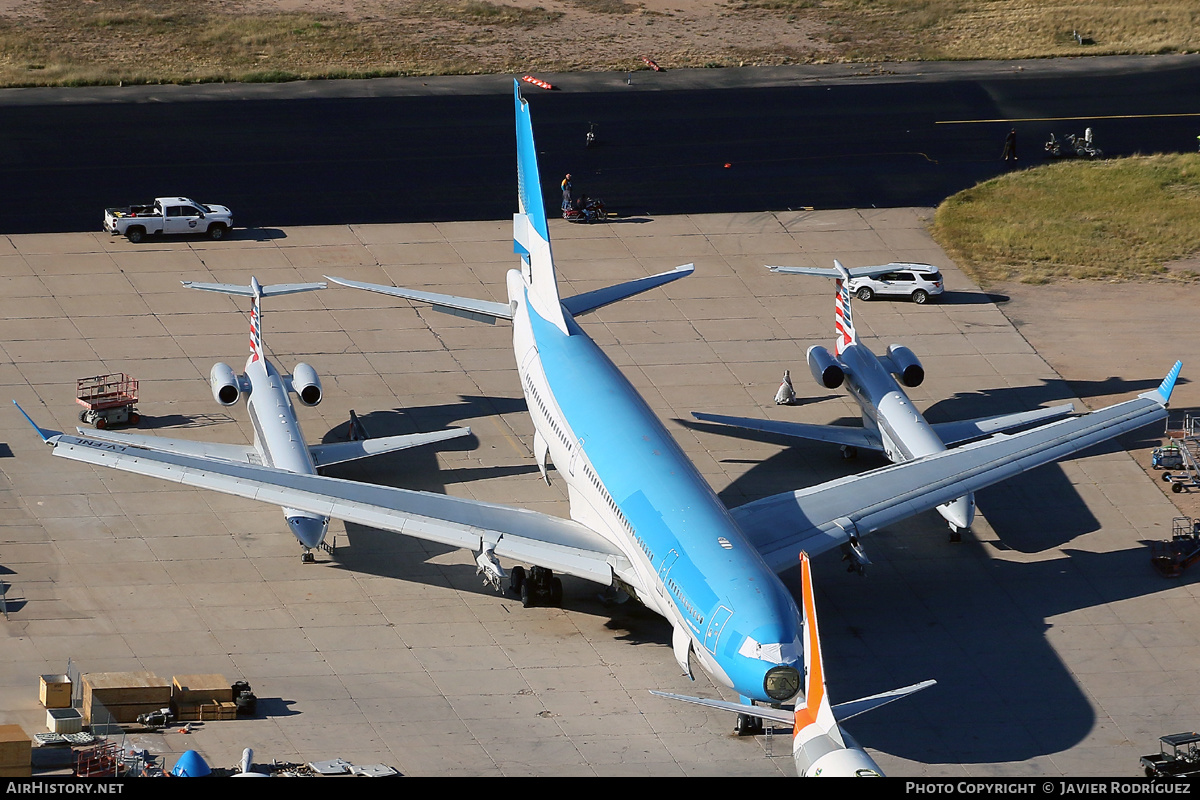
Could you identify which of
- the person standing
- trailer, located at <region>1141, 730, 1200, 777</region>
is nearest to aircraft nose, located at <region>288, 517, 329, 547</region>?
trailer, located at <region>1141, 730, 1200, 777</region>

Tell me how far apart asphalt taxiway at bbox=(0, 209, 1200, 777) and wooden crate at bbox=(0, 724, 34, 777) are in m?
3.75

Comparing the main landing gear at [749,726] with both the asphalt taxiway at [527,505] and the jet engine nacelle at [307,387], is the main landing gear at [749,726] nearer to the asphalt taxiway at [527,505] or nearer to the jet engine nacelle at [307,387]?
the asphalt taxiway at [527,505]

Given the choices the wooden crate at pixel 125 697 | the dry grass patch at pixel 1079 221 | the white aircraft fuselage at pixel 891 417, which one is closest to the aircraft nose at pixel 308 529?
the wooden crate at pixel 125 697

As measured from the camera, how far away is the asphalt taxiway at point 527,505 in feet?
149

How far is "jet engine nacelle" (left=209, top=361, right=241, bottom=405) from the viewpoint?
59.3 m

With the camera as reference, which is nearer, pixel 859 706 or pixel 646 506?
pixel 859 706

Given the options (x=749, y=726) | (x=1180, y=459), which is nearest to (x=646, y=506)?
(x=749, y=726)

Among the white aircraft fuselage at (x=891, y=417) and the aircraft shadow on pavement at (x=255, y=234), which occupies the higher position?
the aircraft shadow on pavement at (x=255, y=234)

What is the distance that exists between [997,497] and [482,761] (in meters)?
24.6

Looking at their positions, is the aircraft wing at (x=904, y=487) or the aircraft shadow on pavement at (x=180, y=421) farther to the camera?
the aircraft shadow on pavement at (x=180, y=421)

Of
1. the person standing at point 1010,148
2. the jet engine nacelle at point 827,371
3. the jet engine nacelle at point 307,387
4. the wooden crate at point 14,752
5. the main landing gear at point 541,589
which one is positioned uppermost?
the person standing at point 1010,148

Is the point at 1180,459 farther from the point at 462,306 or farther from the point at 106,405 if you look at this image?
the point at 106,405

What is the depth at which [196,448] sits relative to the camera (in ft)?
188

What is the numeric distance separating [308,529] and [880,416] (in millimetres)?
20939
